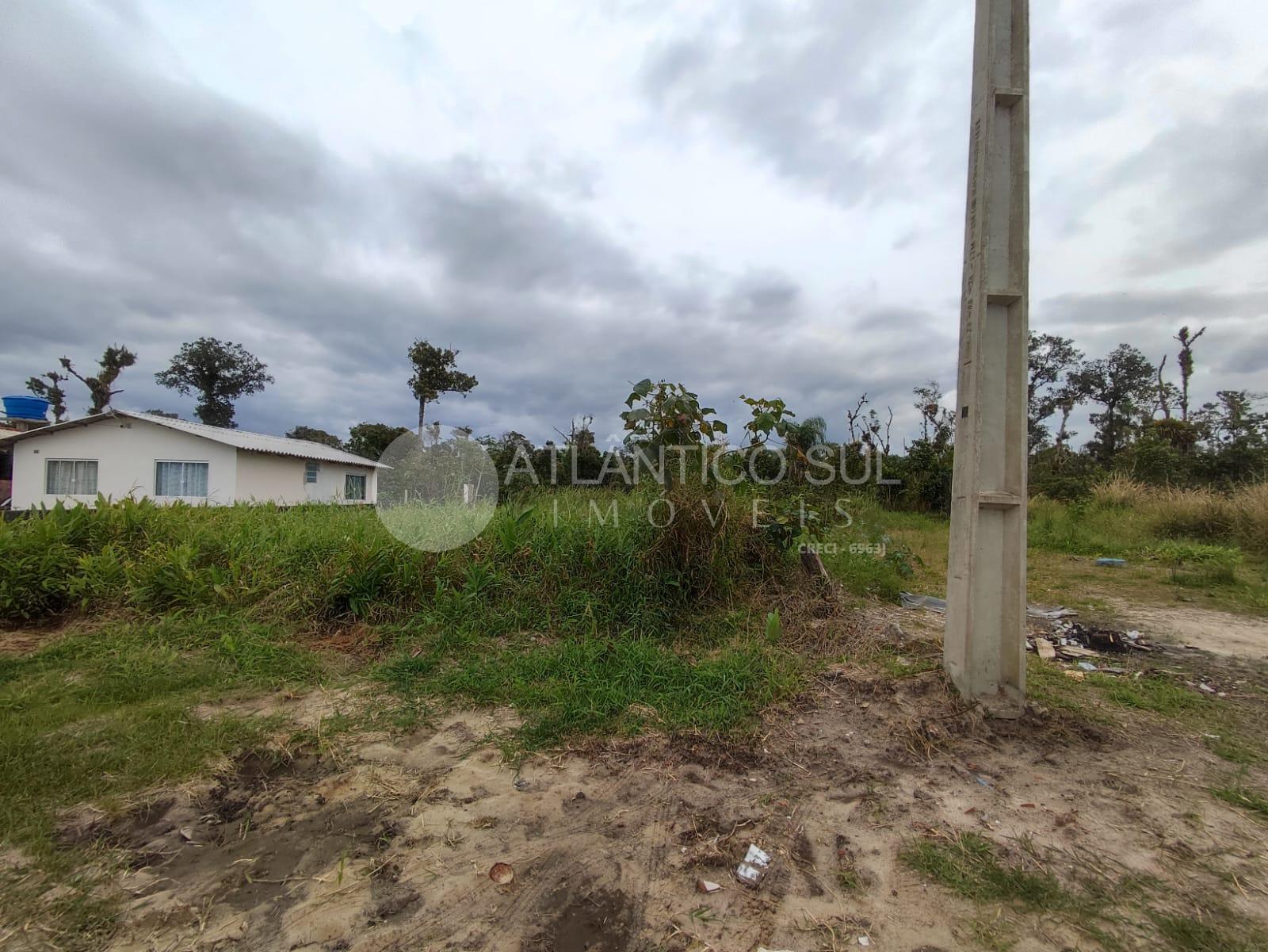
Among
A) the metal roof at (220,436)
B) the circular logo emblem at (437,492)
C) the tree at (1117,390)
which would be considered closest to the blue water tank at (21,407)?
the metal roof at (220,436)

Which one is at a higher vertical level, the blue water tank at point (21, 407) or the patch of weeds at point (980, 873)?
the blue water tank at point (21, 407)

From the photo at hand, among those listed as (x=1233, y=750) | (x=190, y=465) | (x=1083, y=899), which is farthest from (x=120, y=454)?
(x=1233, y=750)

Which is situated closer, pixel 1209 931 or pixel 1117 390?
pixel 1209 931

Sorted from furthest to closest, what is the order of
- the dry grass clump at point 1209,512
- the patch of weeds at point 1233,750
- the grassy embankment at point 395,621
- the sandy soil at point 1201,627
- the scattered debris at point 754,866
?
1. the dry grass clump at point 1209,512
2. the sandy soil at point 1201,627
3. the grassy embankment at point 395,621
4. the patch of weeds at point 1233,750
5. the scattered debris at point 754,866

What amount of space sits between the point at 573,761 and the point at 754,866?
0.88 meters

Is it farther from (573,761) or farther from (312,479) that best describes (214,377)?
(573,761)

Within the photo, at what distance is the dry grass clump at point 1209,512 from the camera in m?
8.14

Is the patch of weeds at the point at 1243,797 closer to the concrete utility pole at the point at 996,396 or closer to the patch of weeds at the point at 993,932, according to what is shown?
the concrete utility pole at the point at 996,396

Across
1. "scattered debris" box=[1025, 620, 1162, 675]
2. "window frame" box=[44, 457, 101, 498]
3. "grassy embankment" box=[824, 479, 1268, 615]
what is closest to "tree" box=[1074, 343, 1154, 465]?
"grassy embankment" box=[824, 479, 1268, 615]

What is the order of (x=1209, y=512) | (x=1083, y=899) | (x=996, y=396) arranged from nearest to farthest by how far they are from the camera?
(x=1083, y=899)
(x=996, y=396)
(x=1209, y=512)

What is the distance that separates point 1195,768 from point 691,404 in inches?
125

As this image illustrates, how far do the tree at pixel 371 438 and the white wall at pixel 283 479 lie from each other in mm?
5880

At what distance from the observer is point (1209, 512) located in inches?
354

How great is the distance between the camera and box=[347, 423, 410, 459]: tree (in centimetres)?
2400
